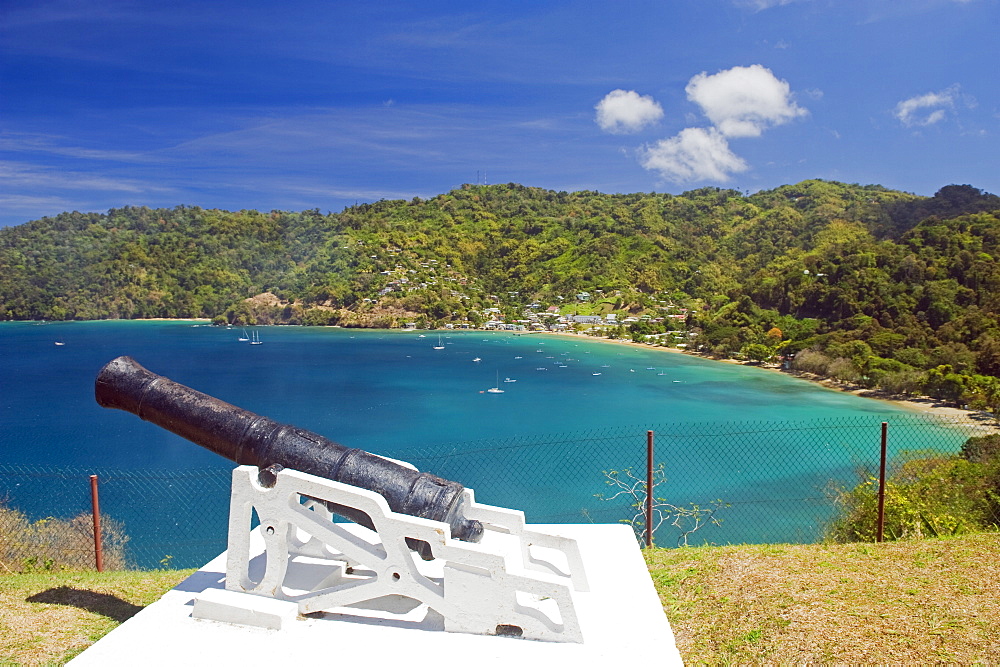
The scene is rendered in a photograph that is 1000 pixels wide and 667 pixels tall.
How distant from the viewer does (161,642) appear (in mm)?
3209

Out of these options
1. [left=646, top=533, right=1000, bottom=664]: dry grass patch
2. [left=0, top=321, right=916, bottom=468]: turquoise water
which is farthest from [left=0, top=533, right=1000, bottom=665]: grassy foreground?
[left=0, top=321, right=916, bottom=468]: turquoise water

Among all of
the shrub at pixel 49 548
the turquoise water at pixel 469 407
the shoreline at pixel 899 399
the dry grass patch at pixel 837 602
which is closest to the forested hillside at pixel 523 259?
the shoreline at pixel 899 399

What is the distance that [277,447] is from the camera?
3.60m

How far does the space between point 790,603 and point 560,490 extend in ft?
49.6

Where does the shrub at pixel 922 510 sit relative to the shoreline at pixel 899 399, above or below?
above

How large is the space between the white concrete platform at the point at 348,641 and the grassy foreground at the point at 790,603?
31 centimetres

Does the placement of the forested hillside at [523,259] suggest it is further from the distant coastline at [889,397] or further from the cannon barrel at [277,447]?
the cannon barrel at [277,447]

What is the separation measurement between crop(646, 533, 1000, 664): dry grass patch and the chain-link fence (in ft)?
13.4

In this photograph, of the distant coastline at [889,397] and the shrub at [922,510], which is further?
the distant coastline at [889,397]

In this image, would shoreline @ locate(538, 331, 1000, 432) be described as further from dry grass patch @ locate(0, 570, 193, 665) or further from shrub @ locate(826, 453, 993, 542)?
dry grass patch @ locate(0, 570, 193, 665)

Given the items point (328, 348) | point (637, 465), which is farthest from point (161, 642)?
point (328, 348)

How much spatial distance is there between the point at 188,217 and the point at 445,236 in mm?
53217

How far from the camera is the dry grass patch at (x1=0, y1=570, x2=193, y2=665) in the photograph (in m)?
3.49

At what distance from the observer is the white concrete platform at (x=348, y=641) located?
3.06m
